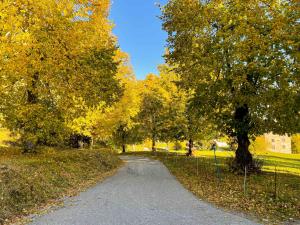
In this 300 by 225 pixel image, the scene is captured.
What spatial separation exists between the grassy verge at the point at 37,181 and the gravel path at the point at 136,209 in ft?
3.05

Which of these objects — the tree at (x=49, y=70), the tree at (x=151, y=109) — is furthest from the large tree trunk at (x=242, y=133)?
the tree at (x=151, y=109)

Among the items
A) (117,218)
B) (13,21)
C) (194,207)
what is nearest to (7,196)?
(117,218)

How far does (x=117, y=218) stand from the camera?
9930mm

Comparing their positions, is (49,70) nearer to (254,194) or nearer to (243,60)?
(243,60)

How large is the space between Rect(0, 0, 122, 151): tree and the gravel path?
455 cm

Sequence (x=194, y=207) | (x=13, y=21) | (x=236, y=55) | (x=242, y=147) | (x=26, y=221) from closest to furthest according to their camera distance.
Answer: (x=26, y=221)
(x=194, y=207)
(x=13, y=21)
(x=236, y=55)
(x=242, y=147)

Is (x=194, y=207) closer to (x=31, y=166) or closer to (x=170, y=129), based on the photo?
(x=31, y=166)

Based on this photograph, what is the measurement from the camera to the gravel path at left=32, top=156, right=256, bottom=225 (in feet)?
31.8

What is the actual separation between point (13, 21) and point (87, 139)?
23875 millimetres

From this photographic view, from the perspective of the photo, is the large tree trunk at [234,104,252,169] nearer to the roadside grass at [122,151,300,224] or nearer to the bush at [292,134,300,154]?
the roadside grass at [122,151,300,224]

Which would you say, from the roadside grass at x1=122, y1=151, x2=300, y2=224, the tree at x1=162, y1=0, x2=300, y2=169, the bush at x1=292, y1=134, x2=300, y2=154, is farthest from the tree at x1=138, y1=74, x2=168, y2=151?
the bush at x1=292, y1=134, x2=300, y2=154

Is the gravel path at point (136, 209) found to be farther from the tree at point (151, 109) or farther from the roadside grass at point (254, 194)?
the tree at point (151, 109)

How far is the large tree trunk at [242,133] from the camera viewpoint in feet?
66.1

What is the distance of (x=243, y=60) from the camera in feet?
58.6
